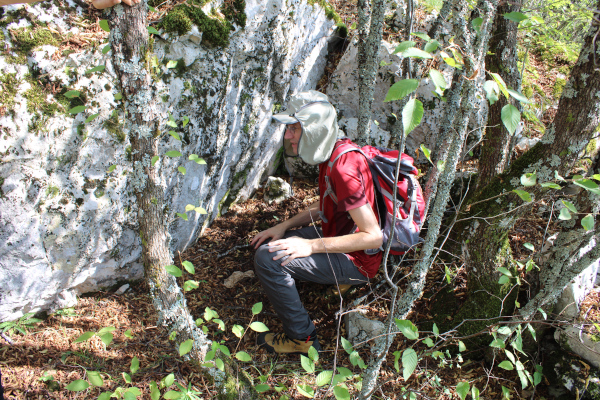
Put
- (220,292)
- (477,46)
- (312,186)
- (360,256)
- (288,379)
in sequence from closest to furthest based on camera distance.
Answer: (477,46) → (288,379) → (360,256) → (220,292) → (312,186)

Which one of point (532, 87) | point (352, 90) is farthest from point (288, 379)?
point (532, 87)

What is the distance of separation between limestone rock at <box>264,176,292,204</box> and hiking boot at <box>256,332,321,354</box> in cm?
198

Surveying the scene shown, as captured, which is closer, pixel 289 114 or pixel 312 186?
pixel 289 114

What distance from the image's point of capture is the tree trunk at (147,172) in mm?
1975

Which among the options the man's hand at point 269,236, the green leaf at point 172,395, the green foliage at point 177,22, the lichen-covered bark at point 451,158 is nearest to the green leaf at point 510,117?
the lichen-covered bark at point 451,158

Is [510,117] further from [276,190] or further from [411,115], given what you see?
[276,190]

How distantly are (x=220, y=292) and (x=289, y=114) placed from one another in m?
1.96

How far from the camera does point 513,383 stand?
2.96 metres

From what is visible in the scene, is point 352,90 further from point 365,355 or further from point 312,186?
point 365,355

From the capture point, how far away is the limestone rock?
16.0ft

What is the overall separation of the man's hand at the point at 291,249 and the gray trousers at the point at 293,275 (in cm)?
5

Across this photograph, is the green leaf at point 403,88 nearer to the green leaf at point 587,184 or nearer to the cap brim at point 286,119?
the green leaf at point 587,184

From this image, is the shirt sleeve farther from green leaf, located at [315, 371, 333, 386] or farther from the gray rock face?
the gray rock face

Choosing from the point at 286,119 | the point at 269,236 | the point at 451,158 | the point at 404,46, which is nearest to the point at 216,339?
the point at 269,236
